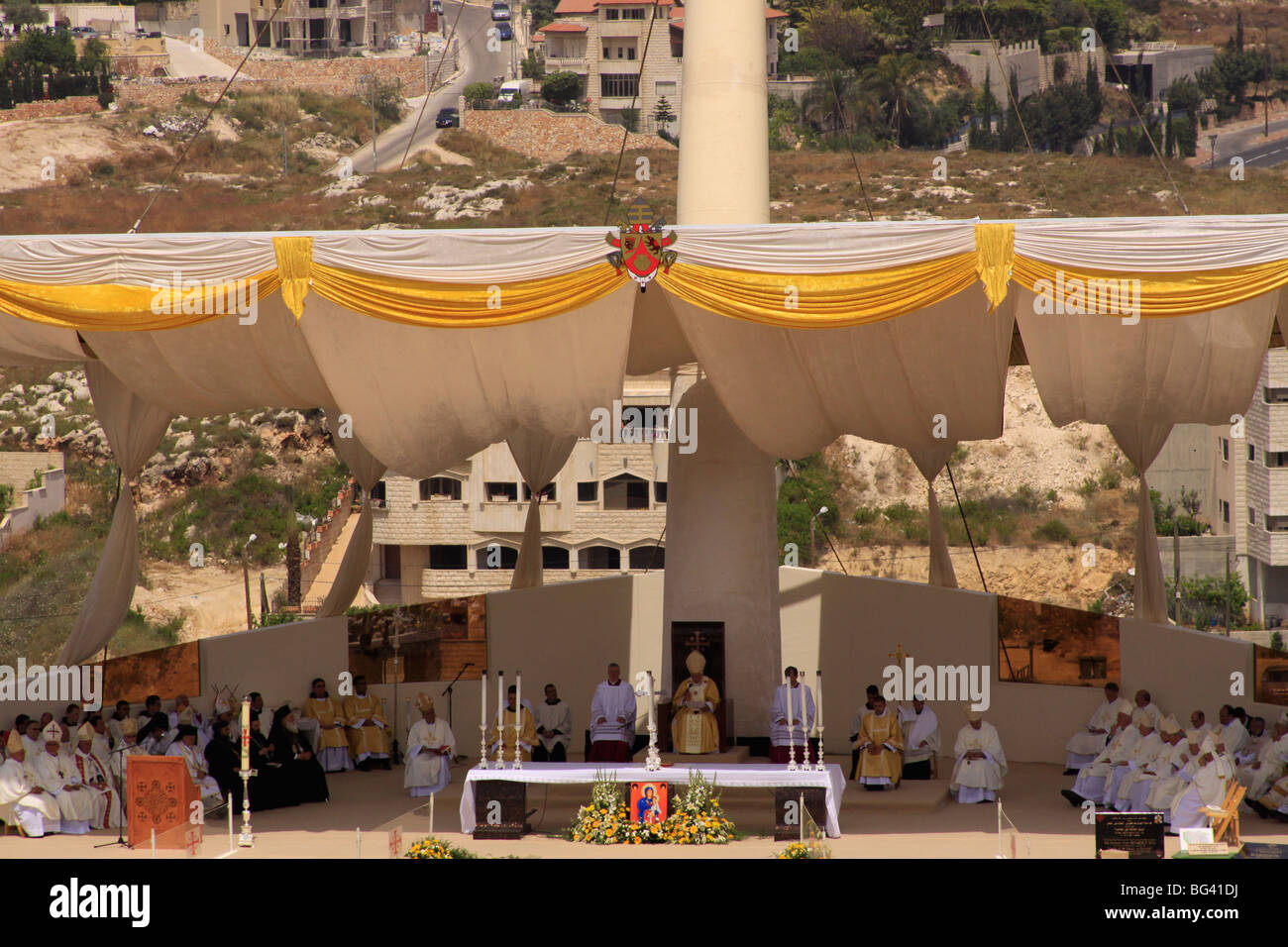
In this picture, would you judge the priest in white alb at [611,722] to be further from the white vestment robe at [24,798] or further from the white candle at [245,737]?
the white vestment robe at [24,798]

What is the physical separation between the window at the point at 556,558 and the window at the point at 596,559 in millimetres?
653

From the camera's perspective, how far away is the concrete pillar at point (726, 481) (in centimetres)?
1762

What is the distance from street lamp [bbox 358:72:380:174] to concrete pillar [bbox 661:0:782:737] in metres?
59.4

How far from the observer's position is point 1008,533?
55.6 m

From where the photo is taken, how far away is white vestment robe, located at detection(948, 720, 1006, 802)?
1688cm

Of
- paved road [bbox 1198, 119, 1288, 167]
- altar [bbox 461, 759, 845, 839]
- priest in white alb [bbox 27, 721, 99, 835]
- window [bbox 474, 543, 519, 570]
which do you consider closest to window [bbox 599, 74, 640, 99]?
paved road [bbox 1198, 119, 1288, 167]

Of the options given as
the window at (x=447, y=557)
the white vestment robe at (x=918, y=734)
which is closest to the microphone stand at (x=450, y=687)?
the white vestment robe at (x=918, y=734)

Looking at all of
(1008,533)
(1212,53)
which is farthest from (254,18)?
(1008,533)

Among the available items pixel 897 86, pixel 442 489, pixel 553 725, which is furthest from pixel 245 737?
pixel 897 86

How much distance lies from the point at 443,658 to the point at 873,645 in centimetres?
554

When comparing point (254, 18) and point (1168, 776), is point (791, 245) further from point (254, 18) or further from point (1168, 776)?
point (254, 18)

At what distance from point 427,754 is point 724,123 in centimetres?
769

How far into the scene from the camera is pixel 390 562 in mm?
58625

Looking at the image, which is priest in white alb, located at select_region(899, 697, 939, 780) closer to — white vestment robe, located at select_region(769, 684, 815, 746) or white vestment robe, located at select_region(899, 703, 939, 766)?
white vestment robe, located at select_region(899, 703, 939, 766)
